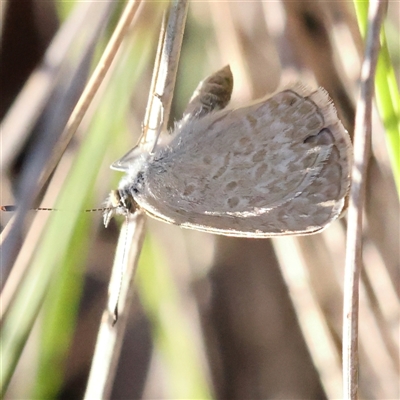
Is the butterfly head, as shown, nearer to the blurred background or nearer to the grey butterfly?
the grey butterfly

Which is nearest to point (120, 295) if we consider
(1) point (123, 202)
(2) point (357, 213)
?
(1) point (123, 202)

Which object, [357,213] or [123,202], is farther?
[123,202]

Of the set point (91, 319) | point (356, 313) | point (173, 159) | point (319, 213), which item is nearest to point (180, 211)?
point (173, 159)

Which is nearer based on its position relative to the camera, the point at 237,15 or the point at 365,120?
the point at 365,120

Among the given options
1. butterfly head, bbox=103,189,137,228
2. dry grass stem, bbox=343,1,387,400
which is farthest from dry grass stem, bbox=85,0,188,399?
dry grass stem, bbox=343,1,387,400

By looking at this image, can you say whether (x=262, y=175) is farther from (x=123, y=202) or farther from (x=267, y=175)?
(x=123, y=202)

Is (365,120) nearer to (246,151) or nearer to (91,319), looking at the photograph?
(246,151)

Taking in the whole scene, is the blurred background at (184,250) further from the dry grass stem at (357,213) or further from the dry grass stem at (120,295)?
the dry grass stem at (357,213)
